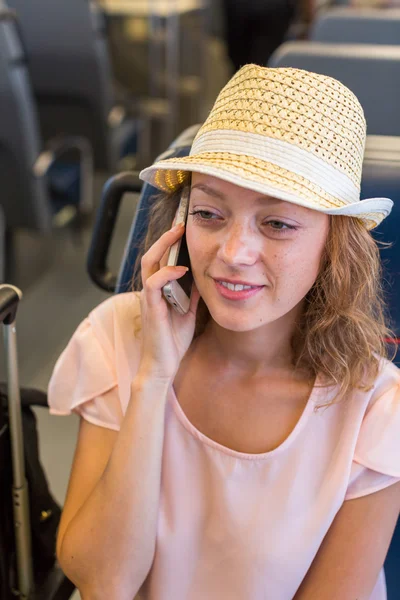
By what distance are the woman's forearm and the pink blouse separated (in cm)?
5

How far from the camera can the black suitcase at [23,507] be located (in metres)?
1.10

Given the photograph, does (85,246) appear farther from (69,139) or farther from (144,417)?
(144,417)

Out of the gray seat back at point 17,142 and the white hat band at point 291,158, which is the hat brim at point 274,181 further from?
the gray seat back at point 17,142

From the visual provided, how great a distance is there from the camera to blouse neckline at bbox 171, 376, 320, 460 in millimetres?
933

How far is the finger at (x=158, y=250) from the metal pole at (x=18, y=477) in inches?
10.2

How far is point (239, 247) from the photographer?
80 centimetres

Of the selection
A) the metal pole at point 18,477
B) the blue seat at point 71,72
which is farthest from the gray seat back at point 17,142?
the metal pole at point 18,477

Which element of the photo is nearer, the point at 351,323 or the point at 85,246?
the point at 351,323

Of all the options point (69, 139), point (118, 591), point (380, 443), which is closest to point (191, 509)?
point (118, 591)

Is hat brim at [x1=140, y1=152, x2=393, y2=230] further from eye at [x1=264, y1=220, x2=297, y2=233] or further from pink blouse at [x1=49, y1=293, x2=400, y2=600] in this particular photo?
pink blouse at [x1=49, y1=293, x2=400, y2=600]

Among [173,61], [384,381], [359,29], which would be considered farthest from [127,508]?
[173,61]

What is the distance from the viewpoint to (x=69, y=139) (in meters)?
2.70

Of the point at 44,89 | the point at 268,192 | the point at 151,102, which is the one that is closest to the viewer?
the point at 268,192

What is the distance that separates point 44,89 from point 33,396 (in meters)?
2.14
